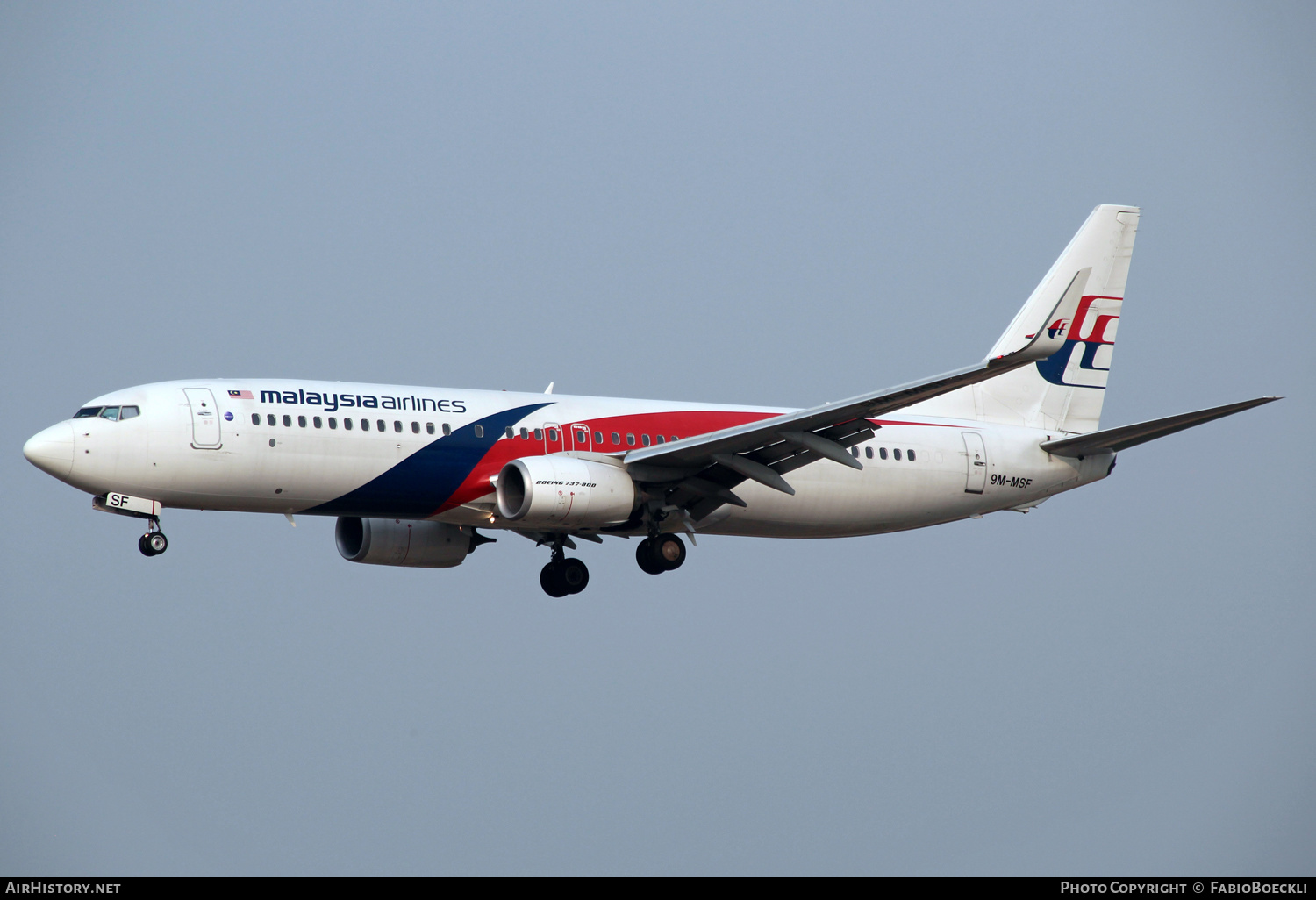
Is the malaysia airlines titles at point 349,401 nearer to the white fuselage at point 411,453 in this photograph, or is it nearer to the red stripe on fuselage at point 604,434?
the white fuselage at point 411,453

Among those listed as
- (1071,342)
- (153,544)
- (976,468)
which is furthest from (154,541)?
(1071,342)

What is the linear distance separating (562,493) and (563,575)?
6347 millimetres

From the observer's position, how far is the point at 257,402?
3709cm

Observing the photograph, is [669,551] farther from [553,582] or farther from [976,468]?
[976,468]

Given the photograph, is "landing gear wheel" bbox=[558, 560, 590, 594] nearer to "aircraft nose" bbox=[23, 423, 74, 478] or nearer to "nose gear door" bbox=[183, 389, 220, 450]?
"nose gear door" bbox=[183, 389, 220, 450]

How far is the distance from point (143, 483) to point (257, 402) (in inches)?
122

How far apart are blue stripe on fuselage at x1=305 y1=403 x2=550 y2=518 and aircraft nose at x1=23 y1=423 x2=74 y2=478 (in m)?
5.42

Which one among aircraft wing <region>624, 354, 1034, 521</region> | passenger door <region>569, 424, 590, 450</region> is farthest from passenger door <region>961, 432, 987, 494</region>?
passenger door <region>569, 424, 590, 450</region>

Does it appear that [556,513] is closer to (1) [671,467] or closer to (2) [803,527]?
(1) [671,467]

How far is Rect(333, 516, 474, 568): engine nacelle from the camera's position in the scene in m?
43.2

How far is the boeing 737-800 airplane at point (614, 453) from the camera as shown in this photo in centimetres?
3644

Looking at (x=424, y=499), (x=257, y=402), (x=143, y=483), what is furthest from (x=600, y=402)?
(x=143, y=483)

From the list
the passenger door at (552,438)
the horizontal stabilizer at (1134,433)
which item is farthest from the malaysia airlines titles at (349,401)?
the horizontal stabilizer at (1134,433)
